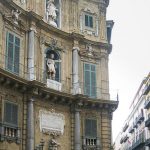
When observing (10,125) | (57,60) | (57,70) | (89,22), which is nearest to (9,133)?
(10,125)

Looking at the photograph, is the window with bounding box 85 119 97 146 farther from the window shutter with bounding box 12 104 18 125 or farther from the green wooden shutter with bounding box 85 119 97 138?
the window shutter with bounding box 12 104 18 125

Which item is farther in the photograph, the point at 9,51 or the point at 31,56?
the point at 31,56

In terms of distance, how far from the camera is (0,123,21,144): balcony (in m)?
21.5

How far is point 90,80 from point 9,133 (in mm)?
7892

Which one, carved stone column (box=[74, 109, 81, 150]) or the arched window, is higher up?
the arched window

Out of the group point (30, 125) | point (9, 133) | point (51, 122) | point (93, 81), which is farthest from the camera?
point (93, 81)

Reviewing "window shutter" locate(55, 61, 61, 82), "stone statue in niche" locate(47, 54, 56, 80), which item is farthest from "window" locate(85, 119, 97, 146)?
"stone statue in niche" locate(47, 54, 56, 80)

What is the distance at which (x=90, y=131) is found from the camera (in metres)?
27.0

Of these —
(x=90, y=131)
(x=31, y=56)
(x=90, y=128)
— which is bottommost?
(x=90, y=131)

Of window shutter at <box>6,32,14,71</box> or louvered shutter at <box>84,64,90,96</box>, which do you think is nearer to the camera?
window shutter at <box>6,32,14,71</box>

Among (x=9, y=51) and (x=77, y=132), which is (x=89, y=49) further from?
(x=9, y=51)

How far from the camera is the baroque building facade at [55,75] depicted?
23.0 m

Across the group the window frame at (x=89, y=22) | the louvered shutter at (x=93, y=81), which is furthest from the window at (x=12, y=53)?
the window frame at (x=89, y=22)

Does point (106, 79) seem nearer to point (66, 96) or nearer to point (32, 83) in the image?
point (66, 96)
